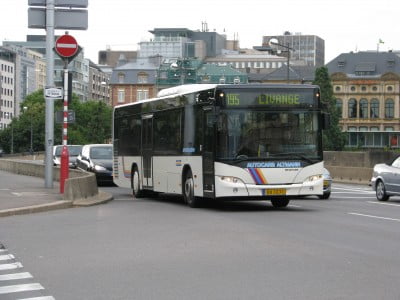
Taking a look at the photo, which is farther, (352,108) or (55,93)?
(352,108)

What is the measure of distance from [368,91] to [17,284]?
14089 cm

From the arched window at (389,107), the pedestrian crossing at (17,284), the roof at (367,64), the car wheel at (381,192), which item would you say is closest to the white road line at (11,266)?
the pedestrian crossing at (17,284)

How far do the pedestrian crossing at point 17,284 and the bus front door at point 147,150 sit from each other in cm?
1402

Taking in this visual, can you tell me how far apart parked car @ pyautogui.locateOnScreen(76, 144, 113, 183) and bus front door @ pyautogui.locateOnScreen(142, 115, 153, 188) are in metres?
9.74

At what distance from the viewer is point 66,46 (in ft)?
84.9

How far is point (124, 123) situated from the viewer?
29.2 meters

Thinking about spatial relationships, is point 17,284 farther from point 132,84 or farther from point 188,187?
point 132,84

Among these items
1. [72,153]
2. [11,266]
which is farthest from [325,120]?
[72,153]

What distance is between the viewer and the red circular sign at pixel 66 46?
84.5ft

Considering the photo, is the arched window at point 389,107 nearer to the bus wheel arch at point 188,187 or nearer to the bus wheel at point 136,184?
the bus wheel at point 136,184

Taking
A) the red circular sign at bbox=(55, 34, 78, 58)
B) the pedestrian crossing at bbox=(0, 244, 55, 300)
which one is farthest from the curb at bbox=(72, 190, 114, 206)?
the pedestrian crossing at bbox=(0, 244, 55, 300)

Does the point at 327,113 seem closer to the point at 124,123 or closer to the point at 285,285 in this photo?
the point at 124,123

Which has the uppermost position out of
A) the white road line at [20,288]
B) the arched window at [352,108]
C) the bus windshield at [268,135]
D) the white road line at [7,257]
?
the arched window at [352,108]

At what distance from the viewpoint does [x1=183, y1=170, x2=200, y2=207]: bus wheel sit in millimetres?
22109
